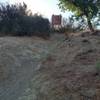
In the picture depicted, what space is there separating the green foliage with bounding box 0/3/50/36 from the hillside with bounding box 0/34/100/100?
0.61 m

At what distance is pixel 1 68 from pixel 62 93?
2.78 metres

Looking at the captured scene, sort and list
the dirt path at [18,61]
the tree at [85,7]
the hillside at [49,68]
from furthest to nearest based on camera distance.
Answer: the tree at [85,7] < the dirt path at [18,61] < the hillside at [49,68]

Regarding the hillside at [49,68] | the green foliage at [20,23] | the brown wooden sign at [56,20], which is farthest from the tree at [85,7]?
the hillside at [49,68]

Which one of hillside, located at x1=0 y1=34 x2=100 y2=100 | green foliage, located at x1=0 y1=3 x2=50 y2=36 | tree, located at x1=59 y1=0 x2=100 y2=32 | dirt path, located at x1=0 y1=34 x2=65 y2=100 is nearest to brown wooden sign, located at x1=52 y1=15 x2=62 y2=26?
tree, located at x1=59 y1=0 x2=100 y2=32

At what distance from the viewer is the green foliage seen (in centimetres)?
1329

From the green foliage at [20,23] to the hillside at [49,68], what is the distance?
24.0 inches

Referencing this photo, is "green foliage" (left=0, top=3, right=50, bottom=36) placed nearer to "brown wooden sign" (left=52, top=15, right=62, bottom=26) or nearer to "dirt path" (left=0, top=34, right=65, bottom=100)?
"dirt path" (left=0, top=34, right=65, bottom=100)

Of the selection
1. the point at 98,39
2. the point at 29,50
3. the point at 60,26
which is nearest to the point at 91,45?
the point at 98,39

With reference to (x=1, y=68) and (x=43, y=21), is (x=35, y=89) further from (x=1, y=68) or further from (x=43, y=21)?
(x=43, y=21)

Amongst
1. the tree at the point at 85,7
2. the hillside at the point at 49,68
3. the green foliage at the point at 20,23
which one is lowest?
the hillside at the point at 49,68

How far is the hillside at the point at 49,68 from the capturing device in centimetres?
761

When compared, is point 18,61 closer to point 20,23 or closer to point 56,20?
point 20,23

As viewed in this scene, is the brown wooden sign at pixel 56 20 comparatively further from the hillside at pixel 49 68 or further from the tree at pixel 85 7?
the hillside at pixel 49 68

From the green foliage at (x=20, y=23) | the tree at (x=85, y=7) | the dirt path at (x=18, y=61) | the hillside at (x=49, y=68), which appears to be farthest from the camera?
the tree at (x=85, y=7)
